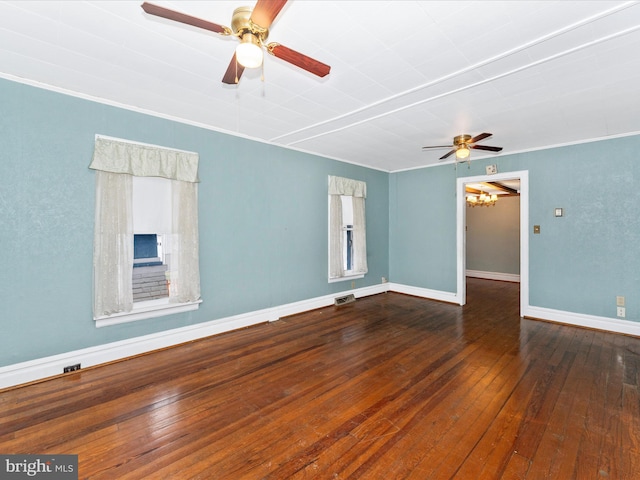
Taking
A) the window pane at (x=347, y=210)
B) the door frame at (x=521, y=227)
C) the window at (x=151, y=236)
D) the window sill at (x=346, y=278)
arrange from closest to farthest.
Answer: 1. the window at (x=151, y=236)
2. the door frame at (x=521, y=227)
3. the window sill at (x=346, y=278)
4. the window pane at (x=347, y=210)

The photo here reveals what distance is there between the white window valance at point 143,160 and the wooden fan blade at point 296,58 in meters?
2.23

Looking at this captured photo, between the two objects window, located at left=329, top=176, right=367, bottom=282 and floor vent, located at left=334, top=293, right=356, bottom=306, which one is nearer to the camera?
window, located at left=329, top=176, right=367, bottom=282

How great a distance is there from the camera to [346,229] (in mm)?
5906

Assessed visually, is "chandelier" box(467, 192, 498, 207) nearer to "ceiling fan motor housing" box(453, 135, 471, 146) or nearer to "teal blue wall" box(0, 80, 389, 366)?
"ceiling fan motor housing" box(453, 135, 471, 146)

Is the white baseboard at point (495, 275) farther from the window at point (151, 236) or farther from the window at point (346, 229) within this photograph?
the window at point (151, 236)

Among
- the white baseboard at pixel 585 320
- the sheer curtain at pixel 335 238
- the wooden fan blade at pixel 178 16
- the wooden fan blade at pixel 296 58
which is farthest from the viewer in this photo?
the sheer curtain at pixel 335 238

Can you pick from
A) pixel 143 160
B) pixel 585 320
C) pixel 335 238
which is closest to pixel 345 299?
pixel 335 238

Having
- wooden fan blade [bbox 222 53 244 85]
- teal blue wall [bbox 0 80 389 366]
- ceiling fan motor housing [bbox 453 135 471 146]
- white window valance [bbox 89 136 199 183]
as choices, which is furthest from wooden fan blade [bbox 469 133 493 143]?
white window valance [bbox 89 136 199 183]

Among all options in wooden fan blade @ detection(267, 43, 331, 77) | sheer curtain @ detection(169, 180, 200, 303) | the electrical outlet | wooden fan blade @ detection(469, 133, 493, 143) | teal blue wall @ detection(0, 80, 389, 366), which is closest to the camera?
wooden fan blade @ detection(267, 43, 331, 77)

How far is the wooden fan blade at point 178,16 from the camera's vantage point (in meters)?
1.43

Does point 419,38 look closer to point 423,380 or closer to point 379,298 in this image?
point 423,380

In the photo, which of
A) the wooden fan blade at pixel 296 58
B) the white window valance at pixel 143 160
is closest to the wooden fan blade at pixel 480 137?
the wooden fan blade at pixel 296 58

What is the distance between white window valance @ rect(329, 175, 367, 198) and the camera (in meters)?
5.35

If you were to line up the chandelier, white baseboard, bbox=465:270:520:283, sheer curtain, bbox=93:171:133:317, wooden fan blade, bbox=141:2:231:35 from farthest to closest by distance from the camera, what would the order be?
white baseboard, bbox=465:270:520:283
the chandelier
sheer curtain, bbox=93:171:133:317
wooden fan blade, bbox=141:2:231:35
